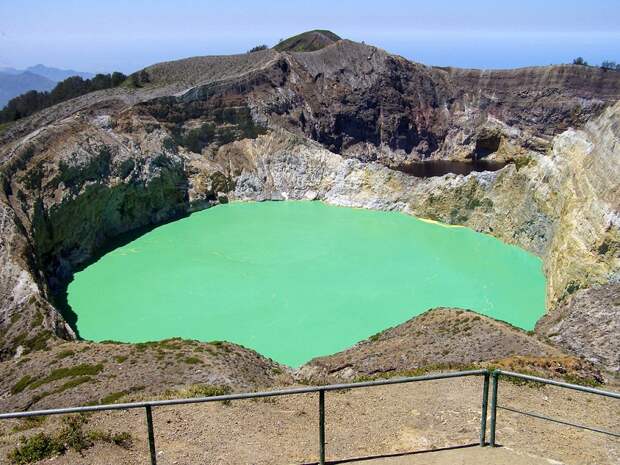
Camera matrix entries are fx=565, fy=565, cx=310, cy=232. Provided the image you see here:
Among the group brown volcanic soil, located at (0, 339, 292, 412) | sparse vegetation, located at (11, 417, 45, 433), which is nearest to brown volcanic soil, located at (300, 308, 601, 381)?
brown volcanic soil, located at (0, 339, 292, 412)

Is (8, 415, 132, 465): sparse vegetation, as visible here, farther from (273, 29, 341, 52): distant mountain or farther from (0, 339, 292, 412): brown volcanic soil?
(273, 29, 341, 52): distant mountain

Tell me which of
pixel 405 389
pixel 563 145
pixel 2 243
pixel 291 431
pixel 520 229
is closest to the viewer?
pixel 291 431

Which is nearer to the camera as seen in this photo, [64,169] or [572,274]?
[572,274]

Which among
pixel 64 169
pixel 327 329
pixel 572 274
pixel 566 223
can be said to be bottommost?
pixel 327 329

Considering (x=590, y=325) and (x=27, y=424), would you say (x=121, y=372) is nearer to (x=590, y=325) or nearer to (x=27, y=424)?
(x=27, y=424)

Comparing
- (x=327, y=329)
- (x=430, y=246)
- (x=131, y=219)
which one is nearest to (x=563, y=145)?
(x=430, y=246)

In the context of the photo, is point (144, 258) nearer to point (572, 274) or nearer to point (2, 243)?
point (2, 243)

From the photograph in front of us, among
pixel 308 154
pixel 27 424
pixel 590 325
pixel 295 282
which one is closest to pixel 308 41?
pixel 308 154

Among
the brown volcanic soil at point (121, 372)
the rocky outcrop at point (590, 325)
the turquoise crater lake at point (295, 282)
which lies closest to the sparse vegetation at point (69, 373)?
the brown volcanic soil at point (121, 372)
